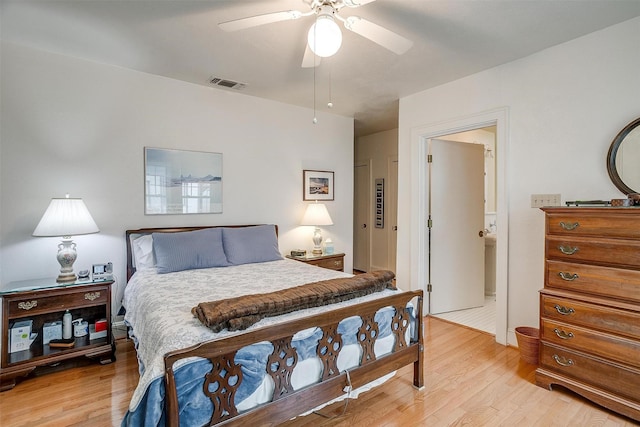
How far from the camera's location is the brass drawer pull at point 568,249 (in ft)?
7.06

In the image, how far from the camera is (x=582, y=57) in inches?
99.3

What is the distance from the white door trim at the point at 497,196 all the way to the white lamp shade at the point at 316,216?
1057mm

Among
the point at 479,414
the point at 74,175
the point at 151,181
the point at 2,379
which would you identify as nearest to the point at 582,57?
the point at 479,414

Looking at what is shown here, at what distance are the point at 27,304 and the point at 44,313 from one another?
0.16m

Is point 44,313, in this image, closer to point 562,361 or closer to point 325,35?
point 325,35

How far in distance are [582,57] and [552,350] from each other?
2.20 m

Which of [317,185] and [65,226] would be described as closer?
[65,226]

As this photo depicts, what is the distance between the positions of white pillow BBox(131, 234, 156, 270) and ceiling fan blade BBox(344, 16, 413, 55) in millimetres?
2458

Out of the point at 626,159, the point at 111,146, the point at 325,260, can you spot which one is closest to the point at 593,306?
the point at 626,159

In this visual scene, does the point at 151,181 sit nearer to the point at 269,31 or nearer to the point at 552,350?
the point at 269,31

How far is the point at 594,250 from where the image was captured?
81.4 inches

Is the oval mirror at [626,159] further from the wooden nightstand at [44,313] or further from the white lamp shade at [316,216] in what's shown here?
the wooden nightstand at [44,313]

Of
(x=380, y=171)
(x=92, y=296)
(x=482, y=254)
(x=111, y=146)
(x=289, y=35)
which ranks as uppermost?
(x=289, y=35)

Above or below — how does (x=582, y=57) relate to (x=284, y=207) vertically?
above
